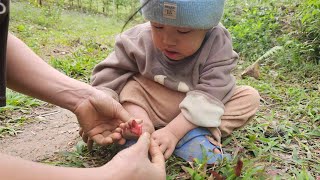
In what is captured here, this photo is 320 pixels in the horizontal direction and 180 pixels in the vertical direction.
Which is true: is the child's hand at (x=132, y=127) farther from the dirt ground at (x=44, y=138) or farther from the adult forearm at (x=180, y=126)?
the dirt ground at (x=44, y=138)

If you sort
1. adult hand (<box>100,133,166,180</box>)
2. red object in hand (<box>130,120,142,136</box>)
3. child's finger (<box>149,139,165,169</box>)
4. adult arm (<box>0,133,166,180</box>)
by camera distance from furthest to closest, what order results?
red object in hand (<box>130,120,142,136</box>) < child's finger (<box>149,139,165,169</box>) < adult hand (<box>100,133,166,180</box>) < adult arm (<box>0,133,166,180</box>)

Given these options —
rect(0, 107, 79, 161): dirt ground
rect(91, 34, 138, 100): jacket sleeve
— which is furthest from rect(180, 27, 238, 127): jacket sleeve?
rect(0, 107, 79, 161): dirt ground

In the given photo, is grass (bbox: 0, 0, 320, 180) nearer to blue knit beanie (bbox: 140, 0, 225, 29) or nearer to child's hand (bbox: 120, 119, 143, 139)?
child's hand (bbox: 120, 119, 143, 139)

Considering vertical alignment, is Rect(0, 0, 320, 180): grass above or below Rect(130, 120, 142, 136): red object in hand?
below

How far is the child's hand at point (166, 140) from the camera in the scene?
1.79 m

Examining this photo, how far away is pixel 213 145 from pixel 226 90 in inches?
11.0

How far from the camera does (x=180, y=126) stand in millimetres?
1881

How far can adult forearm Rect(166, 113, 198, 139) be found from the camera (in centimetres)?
187

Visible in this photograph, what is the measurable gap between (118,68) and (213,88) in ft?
1.77

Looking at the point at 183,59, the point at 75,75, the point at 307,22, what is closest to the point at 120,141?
the point at 183,59

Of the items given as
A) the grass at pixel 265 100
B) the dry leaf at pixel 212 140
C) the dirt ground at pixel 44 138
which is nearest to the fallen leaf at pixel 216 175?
the grass at pixel 265 100

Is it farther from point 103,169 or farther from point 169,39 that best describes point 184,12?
point 103,169

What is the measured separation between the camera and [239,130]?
230cm

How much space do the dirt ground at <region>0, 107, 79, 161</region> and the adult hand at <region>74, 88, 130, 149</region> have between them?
30 centimetres
